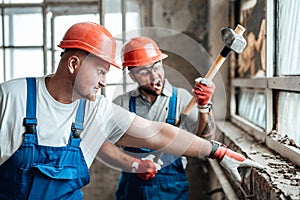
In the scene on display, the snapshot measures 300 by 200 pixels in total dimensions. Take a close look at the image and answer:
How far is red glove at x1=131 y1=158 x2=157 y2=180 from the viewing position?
91.4 inches

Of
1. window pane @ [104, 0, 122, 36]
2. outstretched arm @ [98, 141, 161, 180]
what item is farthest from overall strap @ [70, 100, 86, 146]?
window pane @ [104, 0, 122, 36]

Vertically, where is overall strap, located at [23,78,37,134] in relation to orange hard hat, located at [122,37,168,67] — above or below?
below

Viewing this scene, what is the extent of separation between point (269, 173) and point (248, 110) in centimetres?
141

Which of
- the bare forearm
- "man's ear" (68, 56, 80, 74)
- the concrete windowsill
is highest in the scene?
"man's ear" (68, 56, 80, 74)

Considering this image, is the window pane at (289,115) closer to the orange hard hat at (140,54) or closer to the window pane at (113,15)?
the orange hard hat at (140,54)

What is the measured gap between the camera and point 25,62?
2.98m

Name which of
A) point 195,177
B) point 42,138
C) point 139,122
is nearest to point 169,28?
point 195,177

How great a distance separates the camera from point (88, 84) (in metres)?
1.71

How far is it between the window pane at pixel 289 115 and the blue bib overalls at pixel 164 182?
534 mm

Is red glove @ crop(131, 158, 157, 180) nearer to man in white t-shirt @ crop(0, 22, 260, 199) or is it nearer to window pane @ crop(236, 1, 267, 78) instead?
man in white t-shirt @ crop(0, 22, 260, 199)

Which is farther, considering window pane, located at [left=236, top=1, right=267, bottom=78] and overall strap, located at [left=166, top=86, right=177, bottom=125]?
window pane, located at [left=236, top=1, right=267, bottom=78]

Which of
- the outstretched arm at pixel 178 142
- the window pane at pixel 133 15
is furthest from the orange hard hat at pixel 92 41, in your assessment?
the window pane at pixel 133 15

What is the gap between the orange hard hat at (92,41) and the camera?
1720mm

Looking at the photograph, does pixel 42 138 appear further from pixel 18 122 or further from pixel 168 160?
pixel 168 160
